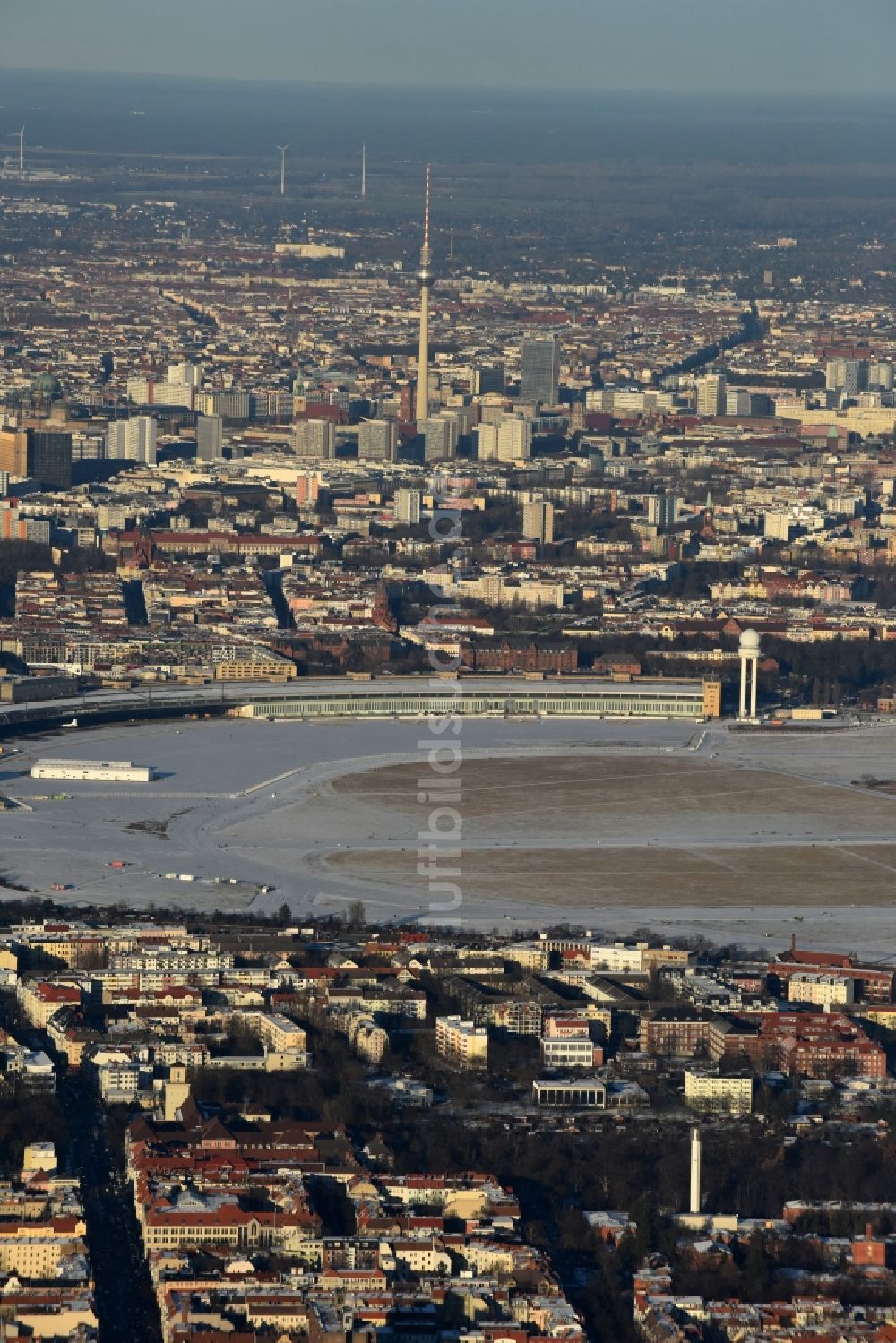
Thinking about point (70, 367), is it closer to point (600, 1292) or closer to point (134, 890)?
point (134, 890)

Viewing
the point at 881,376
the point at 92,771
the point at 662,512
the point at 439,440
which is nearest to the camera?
the point at 92,771

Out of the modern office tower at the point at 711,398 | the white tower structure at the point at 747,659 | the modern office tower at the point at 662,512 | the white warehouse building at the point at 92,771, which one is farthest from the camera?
the modern office tower at the point at 711,398

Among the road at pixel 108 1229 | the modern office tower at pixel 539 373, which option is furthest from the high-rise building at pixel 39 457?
the road at pixel 108 1229

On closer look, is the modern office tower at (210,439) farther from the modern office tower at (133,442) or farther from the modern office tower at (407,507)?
the modern office tower at (407,507)

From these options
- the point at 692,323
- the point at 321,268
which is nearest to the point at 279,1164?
the point at 692,323

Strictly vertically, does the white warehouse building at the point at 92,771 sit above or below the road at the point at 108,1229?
below

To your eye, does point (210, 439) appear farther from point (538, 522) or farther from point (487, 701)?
point (487, 701)

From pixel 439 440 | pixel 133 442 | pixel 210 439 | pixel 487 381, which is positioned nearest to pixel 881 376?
→ pixel 487 381

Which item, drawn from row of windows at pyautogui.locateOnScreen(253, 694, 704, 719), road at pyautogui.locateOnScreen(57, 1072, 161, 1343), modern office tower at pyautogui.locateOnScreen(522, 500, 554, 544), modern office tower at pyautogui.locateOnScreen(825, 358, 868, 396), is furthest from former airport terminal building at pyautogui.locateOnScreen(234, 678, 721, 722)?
modern office tower at pyautogui.locateOnScreen(825, 358, 868, 396)

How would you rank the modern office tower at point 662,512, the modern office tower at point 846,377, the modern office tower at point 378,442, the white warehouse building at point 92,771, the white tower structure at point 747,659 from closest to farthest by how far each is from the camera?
1. the white warehouse building at point 92,771
2. the white tower structure at point 747,659
3. the modern office tower at point 662,512
4. the modern office tower at point 378,442
5. the modern office tower at point 846,377
